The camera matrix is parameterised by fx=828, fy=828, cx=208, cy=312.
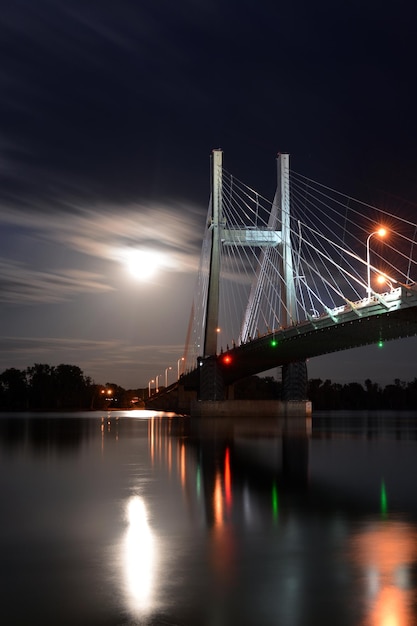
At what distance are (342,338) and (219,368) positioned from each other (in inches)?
913

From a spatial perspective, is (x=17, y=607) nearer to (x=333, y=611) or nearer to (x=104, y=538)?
(x=333, y=611)

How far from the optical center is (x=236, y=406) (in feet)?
286

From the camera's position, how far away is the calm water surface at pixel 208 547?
8008mm

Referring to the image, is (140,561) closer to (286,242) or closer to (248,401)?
(286,242)

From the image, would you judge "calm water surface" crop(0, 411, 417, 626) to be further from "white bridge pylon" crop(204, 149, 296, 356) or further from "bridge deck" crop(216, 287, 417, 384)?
"white bridge pylon" crop(204, 149, 296, 356)

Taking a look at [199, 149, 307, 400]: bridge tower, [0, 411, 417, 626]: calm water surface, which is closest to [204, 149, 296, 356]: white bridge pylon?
[199, 149, 307, 400]: bridge tower

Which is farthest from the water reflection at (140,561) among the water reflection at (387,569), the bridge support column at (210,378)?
the bridge support column at (210,378)

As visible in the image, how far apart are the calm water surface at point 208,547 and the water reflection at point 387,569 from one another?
0.06 feet

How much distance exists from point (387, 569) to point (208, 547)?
8.49 feet

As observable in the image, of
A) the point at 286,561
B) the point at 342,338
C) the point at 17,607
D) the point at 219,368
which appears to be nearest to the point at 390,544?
the point at 286,561

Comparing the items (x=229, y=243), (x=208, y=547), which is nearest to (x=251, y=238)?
(x=229, y=243)

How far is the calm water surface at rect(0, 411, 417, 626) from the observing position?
315 inches

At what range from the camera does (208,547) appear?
1120 centimetres

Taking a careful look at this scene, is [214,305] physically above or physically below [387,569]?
above
